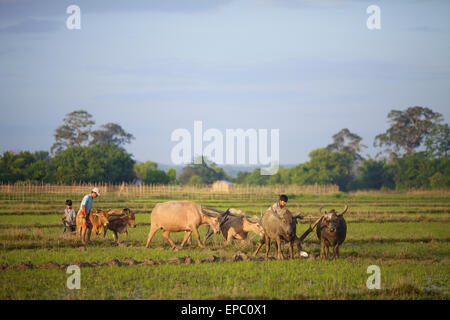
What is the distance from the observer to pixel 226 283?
9.87m

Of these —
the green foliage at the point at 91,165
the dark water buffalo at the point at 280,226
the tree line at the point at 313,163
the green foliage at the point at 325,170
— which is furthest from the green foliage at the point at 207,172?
the dark water buffalo at the point at 280,226

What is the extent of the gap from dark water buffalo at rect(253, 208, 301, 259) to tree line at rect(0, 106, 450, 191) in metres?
42.6

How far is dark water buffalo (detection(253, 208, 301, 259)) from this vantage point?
40.0 feet

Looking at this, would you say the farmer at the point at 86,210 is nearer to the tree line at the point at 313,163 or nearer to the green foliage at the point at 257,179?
the tree line at the point at 313,163

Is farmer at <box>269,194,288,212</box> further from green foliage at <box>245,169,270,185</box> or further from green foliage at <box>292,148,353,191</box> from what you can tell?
green foliage at <box>245,169,270,185</box>

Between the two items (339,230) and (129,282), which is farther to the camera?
(339,230)

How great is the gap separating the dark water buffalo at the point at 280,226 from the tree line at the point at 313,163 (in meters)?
42.6

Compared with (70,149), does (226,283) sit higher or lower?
lower

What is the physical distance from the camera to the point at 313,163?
66000mm
